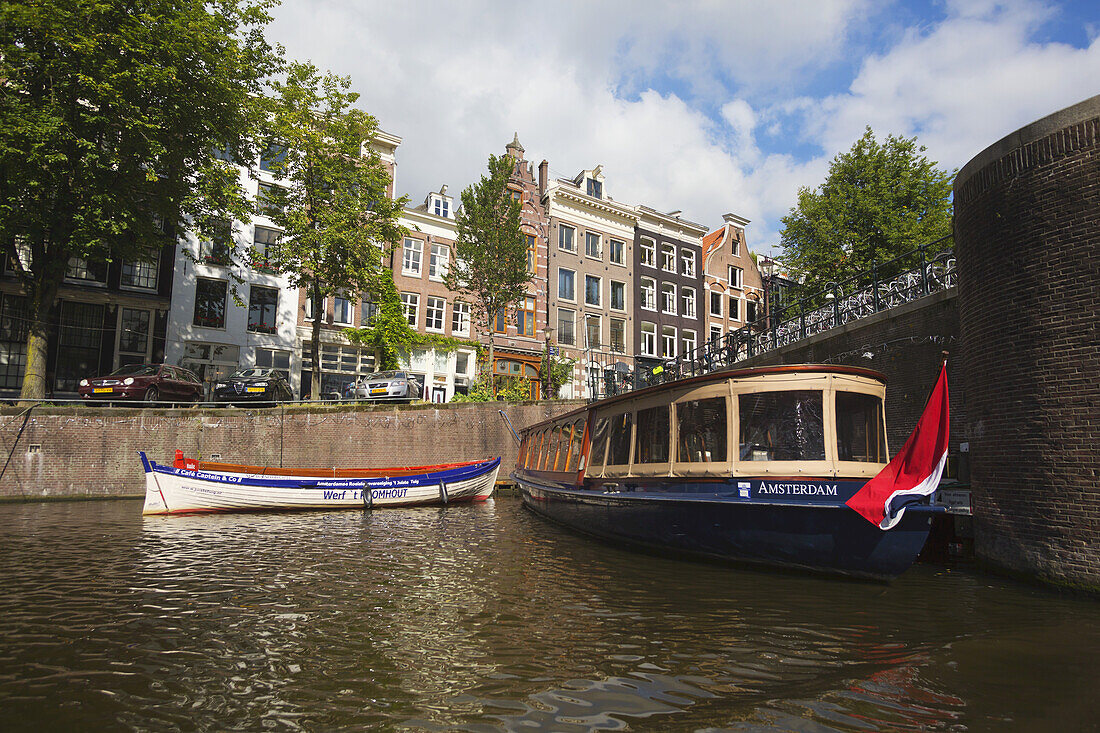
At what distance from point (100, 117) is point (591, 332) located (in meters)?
26.2

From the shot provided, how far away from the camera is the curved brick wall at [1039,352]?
741 cm

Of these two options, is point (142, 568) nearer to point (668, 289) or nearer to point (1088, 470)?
point (1088, 470)

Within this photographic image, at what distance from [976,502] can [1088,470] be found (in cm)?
190

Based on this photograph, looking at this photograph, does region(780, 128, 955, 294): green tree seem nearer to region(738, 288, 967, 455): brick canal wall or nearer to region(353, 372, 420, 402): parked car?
region(738, 288, 967, 455): brick canal wall

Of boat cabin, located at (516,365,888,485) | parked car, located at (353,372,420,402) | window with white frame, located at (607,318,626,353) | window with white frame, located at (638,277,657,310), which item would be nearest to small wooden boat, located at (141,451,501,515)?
parked car, located at (353,372,420,402)

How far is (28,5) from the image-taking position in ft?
60.2

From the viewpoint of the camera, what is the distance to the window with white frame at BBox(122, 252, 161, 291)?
2752 centimetres

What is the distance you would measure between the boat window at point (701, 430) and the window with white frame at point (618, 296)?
29.9 m

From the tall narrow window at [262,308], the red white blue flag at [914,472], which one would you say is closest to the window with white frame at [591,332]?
the tall narrow window at [262,308]

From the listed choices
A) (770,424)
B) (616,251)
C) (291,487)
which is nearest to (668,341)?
(616,251)

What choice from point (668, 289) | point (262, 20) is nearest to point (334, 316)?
point (262, 20)

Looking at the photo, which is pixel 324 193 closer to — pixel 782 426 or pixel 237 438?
pixel 237 438

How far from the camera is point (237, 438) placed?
893 inches

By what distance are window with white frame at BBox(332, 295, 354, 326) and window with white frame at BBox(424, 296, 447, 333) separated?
4131 mm
